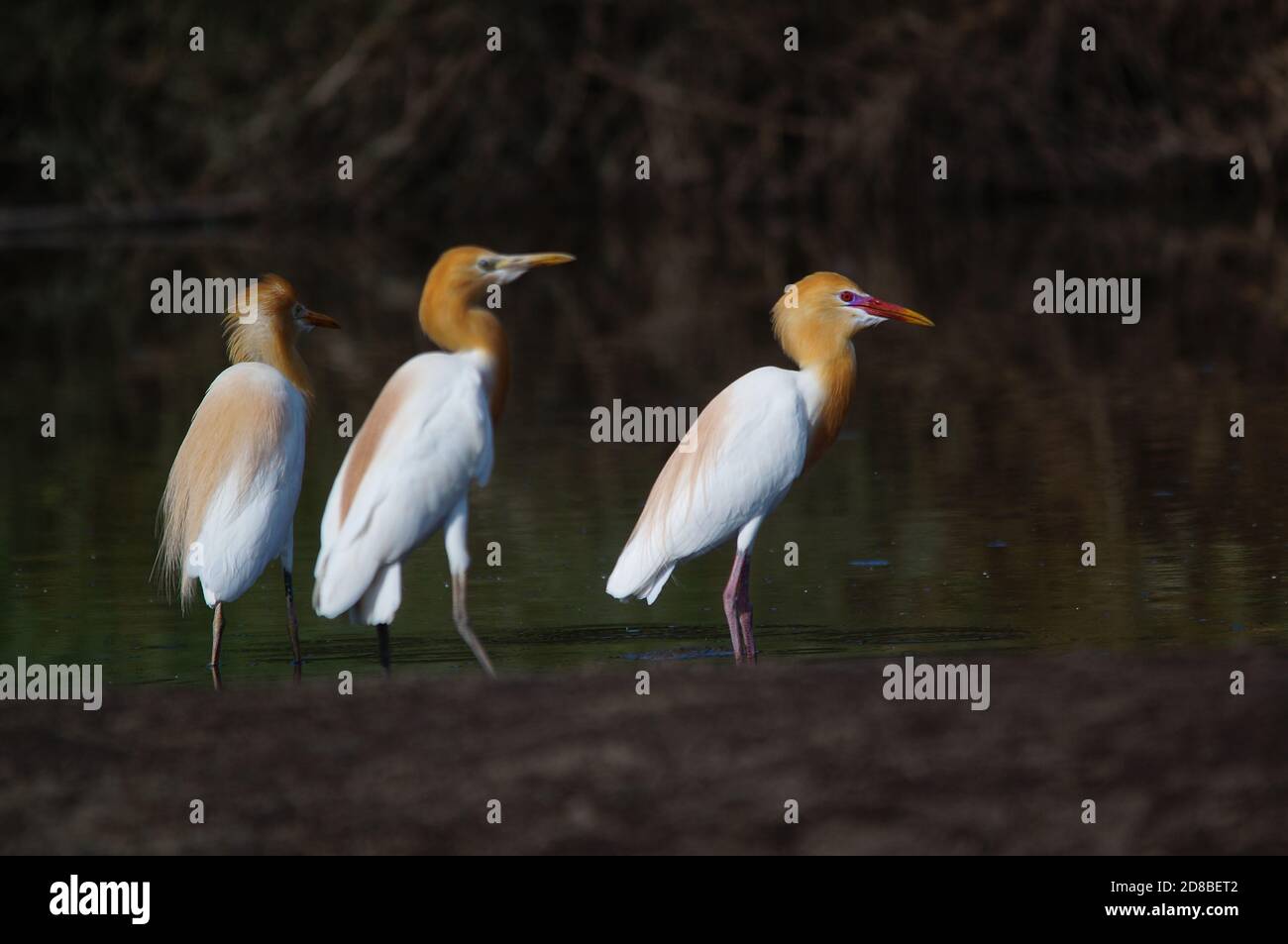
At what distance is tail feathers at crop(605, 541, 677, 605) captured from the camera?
669cm

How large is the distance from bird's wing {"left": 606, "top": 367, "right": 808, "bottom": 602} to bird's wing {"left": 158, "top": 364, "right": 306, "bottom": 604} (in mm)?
1074

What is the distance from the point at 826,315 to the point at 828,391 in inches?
10.3

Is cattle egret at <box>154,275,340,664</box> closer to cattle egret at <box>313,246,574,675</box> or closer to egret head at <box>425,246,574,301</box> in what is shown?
cattle egret at <box>313,246,574,675</box>

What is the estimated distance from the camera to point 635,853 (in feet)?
14.6

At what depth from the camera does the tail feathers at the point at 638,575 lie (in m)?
6.69

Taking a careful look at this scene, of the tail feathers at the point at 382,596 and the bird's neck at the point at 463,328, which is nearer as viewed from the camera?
the tail feathers at the point at 382,596

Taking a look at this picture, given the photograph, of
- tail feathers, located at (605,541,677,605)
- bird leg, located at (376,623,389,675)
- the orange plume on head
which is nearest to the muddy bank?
bird leg, located at (376,623,389,675)

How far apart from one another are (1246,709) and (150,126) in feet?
99.1

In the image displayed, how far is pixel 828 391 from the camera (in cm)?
703

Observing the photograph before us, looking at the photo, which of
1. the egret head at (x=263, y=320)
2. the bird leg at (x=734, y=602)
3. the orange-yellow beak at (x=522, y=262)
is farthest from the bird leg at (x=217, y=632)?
the bird leg at (x=734, y=602)

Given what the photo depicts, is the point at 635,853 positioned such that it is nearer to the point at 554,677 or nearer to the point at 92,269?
the point at 554,677

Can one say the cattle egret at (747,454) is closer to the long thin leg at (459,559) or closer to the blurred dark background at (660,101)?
the long thin leg at (459,559)

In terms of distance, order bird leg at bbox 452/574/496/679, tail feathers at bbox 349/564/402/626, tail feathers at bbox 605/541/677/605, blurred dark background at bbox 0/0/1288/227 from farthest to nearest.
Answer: blurred dark background at bbox 0/0/1288/227 → tail feathers at bbox 605/541/677/605 → bird leg at bbox 452/574/496/679 → tail feathers at bbox 349/564/402/626

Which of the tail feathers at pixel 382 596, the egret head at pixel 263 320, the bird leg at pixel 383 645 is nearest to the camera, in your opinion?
the tail feathers at pixel 382 596
